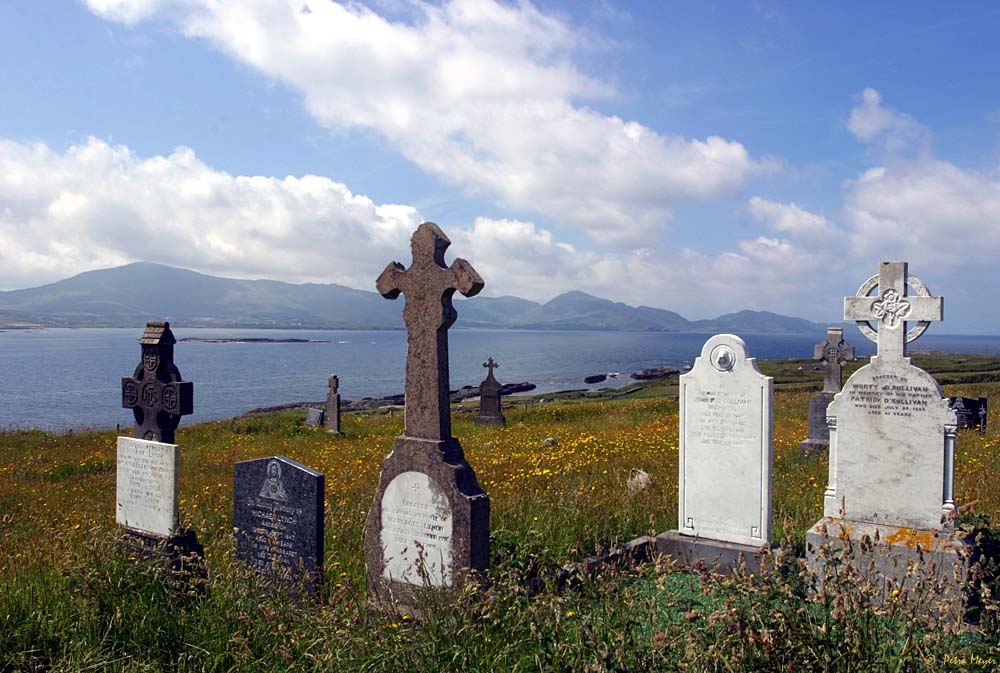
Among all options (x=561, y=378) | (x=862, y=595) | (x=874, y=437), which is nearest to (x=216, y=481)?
(x=874, y=437)

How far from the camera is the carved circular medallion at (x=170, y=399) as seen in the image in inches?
280

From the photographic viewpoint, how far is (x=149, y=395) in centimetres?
728

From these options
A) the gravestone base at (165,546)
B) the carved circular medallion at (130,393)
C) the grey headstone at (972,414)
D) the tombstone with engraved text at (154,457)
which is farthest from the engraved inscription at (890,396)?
the grey headstone at (972,414)

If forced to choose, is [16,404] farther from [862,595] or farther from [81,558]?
[862,595]

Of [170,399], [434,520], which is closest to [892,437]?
[434,520]

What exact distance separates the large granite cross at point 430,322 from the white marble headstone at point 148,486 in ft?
8.20

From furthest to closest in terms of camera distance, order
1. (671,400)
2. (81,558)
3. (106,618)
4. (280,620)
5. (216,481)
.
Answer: (671,400), (216,481), (81,558), (106,618), (280,620)

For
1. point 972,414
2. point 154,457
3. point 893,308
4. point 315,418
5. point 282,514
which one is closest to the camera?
point 282,514

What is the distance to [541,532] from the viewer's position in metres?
6.86

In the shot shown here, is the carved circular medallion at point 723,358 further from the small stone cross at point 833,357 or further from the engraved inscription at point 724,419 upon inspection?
the small stone cross at point 833,357

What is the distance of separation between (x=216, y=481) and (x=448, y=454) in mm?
7946

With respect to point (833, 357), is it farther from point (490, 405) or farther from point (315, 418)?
point (315, 418)

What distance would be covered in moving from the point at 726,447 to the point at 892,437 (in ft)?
4.95

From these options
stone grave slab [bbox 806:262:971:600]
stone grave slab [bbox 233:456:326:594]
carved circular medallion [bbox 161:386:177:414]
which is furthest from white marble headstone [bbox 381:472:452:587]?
stone grave slab [bbox 806:262:971:600]
